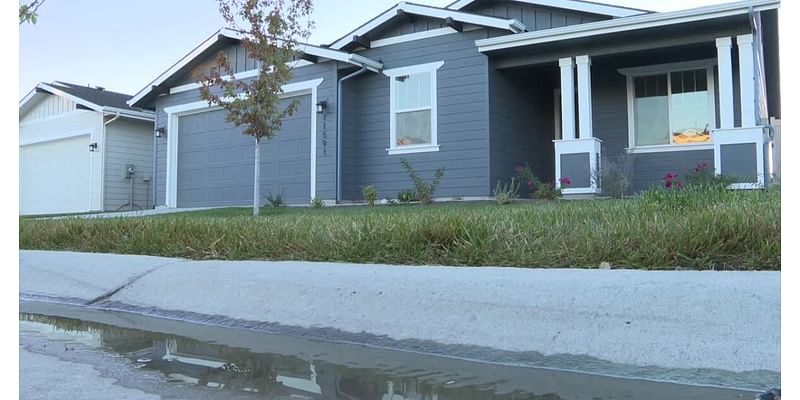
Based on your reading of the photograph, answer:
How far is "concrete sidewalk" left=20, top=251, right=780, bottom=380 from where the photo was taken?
10.7 ft

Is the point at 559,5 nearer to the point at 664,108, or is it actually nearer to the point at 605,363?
the point at 664,108

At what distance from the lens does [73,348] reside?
3.96 meters

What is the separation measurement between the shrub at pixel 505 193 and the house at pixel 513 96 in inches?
11.7

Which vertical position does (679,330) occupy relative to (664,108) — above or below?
below

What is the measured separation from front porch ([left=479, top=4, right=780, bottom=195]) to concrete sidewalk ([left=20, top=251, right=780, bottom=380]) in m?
6.98

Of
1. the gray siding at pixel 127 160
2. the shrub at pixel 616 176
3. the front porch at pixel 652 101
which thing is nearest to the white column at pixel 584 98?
the front porch at pixel 652 101

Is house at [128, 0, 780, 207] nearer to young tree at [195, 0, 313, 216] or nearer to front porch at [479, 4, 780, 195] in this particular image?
front porch at [479, 4, 780, 195]

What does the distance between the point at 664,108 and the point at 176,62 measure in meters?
10.8

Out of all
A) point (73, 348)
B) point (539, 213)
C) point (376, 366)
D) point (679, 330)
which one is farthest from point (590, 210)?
point (73, 348)

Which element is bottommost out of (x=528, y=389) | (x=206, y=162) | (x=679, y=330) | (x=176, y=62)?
(x=528, y=389)

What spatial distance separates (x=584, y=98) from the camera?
37.1 ft

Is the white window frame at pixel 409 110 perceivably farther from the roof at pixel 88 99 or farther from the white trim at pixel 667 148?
the roof at pixel 88 99

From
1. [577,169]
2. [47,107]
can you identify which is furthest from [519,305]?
[47,107]

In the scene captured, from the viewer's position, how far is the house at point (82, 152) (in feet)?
60.3
